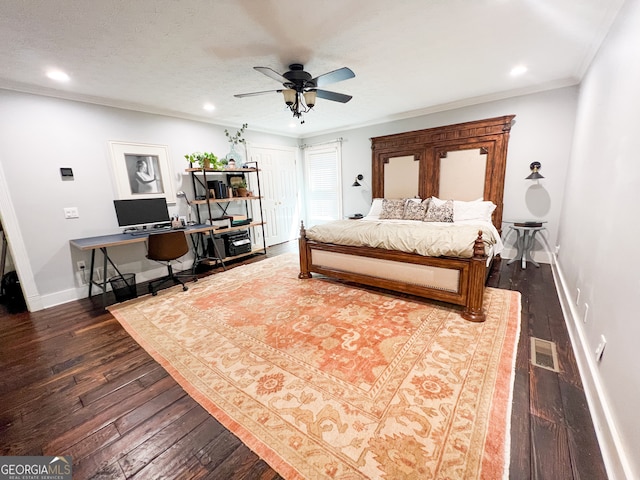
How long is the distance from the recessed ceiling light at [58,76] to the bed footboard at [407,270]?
3018 millimetres

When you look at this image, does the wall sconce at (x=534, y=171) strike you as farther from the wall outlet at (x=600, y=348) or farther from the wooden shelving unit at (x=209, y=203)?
the wooden shelving unit at (x=209, y=203)

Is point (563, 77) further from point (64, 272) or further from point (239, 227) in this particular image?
point (64, 272)

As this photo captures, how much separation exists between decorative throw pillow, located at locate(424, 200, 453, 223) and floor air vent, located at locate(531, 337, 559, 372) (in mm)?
2263

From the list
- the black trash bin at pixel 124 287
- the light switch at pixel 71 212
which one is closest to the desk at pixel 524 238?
the black trash bin at pixel 124 287

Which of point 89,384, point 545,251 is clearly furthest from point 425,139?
point 89,384

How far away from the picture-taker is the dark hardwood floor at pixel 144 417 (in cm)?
124

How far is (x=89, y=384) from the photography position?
1847 mm

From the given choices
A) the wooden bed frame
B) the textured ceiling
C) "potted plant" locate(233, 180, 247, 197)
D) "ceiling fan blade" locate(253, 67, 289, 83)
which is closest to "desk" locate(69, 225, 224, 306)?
"potted plant" locate(233, 180, 247, 197)

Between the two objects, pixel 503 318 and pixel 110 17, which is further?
pixel 503 318

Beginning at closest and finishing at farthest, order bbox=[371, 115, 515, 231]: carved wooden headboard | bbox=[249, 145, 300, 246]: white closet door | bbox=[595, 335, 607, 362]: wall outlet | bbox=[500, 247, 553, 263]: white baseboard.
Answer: bbox=[595, 335, 607, 362]: wall outlet, bbox=[500, 247, 553, 263]: white baseboard, bbox=[371, 115, 515, 231]: carved wooden headboard, bbox=[249, 145, 300, 246]: white closet door

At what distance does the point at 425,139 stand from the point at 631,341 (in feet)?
13.5

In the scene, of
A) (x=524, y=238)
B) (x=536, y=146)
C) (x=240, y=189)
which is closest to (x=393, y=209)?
(x=524, y=238)

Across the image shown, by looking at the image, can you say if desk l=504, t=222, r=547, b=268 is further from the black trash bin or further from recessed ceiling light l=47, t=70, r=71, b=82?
recessed ceiling light l=47, t=70, r=71, b=82

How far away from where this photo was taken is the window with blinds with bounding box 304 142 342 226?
19.8 ft
